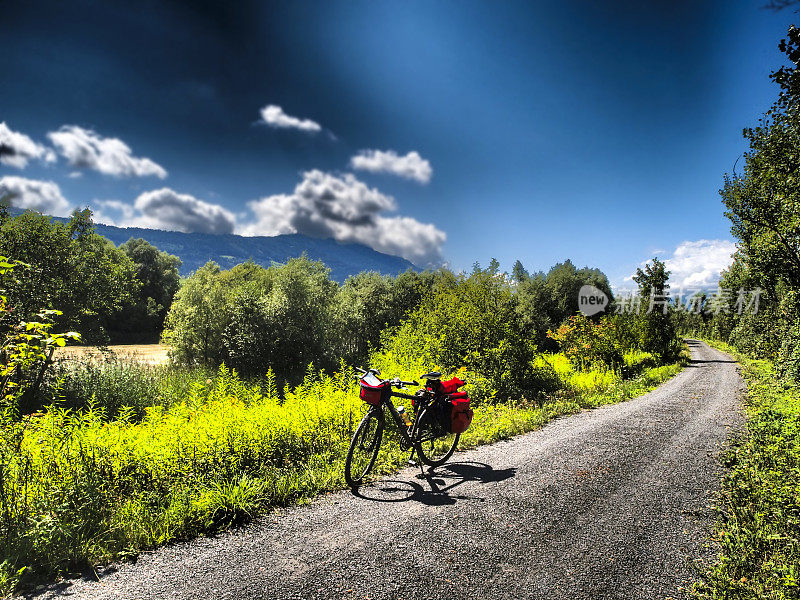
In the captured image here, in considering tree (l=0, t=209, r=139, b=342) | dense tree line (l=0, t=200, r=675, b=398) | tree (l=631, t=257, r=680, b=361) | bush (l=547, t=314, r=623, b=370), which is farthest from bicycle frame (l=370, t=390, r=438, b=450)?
tree (l=631, t=257, r=680, b=361)

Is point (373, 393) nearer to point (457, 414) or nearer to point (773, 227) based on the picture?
point (457, 414)

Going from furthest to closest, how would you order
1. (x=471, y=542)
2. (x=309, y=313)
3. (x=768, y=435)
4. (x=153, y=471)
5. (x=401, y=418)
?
(x=309, y=313), (x=768, y=435), (x=401, y=418), (x=153, y=471), (x=471, y=542)

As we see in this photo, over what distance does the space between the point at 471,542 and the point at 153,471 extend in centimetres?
383

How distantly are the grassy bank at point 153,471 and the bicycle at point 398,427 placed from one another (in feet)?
1.11

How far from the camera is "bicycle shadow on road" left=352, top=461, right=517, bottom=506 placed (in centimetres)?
491

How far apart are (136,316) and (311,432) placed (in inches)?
2717

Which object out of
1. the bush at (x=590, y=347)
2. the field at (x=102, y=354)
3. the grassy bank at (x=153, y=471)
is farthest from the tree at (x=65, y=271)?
the bush at (x=590, y=347)

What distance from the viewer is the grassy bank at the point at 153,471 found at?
3.60 metres

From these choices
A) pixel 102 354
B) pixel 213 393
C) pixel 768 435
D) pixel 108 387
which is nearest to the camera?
pixel 213 393

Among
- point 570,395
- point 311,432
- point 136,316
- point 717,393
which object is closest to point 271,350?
point 570,395

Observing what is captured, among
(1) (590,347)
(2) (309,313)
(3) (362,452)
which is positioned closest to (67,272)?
(2) (309,313)

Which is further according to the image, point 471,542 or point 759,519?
point 759,519

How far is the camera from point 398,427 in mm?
5984

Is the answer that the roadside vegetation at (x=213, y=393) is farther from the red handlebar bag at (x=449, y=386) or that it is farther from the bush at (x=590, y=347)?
the red handlebar bag at (x=449, y=386)
